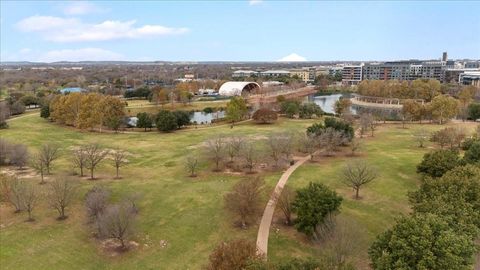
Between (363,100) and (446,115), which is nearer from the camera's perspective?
(446,115)

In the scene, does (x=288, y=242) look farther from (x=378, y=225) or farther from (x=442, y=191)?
(x=442, y=191)

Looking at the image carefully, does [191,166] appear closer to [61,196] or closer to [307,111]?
[61,196]

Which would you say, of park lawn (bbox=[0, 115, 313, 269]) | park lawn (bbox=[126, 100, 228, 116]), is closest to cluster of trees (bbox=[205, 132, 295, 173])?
park lawn (bbox=[0, 115, 313, 269])

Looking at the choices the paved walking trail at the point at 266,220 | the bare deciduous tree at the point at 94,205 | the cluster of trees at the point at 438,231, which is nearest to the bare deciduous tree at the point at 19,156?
the bare deciduous tree at the point at 94,205

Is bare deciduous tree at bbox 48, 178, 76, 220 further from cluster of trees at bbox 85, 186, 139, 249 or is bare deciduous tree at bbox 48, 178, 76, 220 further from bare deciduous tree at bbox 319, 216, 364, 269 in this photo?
bare deciduous tree at bbox 319, 216, 364, 269

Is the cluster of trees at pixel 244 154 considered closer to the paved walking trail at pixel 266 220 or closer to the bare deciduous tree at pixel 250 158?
the bare deciduous tree at pixel 250 158

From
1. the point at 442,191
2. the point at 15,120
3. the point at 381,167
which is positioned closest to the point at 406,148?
the point at 381,167
